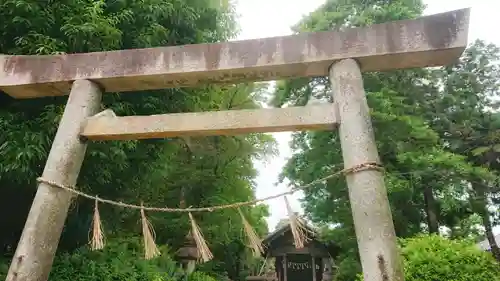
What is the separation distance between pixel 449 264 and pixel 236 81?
14.7 ft

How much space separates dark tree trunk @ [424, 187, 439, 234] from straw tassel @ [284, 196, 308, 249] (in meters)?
9.21

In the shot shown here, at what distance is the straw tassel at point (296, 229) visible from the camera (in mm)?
3082

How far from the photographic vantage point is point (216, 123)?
348 centimetres

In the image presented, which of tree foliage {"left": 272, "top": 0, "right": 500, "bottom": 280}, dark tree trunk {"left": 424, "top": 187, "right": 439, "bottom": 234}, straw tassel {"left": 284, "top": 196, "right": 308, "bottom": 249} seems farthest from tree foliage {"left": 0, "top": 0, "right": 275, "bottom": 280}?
dark tree trunk {"left": 424, "top": 187, "right": 439, "bottom": 234}

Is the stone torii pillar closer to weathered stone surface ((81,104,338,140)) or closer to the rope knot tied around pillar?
the rope knot tied around pillar

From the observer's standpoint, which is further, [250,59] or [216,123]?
[250,59]

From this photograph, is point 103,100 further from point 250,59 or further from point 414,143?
point 414,143

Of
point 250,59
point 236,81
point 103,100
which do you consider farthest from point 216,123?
point 103,100

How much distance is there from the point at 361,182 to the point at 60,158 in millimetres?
2650

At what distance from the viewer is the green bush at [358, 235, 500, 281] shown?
18.5 ft

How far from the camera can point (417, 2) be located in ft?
43.0

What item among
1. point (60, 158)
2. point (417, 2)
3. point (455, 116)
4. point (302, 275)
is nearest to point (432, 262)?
point (60, 158)

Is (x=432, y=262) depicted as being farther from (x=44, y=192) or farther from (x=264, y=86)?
(x=264, y=86)

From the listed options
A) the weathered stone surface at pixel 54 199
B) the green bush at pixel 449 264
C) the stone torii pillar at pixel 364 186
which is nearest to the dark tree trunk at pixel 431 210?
the green bush at pixel 449 264
